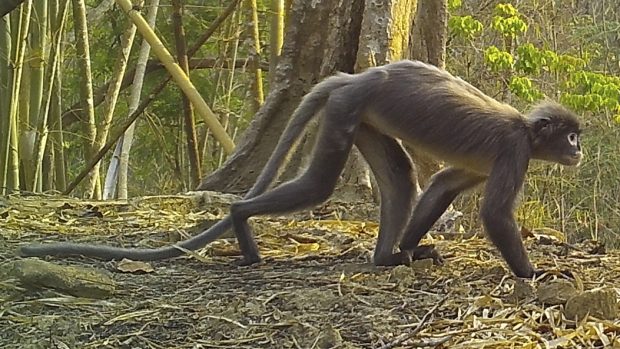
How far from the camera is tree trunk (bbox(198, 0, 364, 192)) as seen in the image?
6.12m

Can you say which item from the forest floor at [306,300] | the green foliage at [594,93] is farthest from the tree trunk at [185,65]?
the green foliage at [594,93]

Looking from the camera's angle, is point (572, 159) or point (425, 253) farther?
point (572, 159)

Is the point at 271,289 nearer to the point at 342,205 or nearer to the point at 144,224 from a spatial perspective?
the point at 144,224

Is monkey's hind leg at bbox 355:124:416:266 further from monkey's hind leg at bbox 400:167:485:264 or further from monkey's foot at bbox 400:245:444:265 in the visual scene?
monkey's foot at bbox 400:245:444:265

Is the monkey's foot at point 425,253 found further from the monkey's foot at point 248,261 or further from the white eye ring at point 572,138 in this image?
the white eye ring at point 572,138

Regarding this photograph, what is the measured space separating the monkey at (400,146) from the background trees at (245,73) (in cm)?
152

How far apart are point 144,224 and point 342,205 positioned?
1267mm

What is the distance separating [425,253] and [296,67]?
8.23 feet

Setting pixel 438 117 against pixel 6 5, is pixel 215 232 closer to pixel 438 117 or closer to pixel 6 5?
pixel 438 117

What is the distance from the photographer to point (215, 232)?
429 cm

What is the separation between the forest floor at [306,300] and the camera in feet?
9.61

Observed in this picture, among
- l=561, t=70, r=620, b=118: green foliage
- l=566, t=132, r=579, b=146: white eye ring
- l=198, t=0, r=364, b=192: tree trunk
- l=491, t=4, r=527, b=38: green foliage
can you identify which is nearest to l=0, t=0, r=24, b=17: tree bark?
l=566, t=132, r=579, b=146: white eye ring

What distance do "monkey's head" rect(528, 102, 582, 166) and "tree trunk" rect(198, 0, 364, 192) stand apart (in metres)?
2.08

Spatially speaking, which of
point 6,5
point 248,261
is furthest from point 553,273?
point 6,5
